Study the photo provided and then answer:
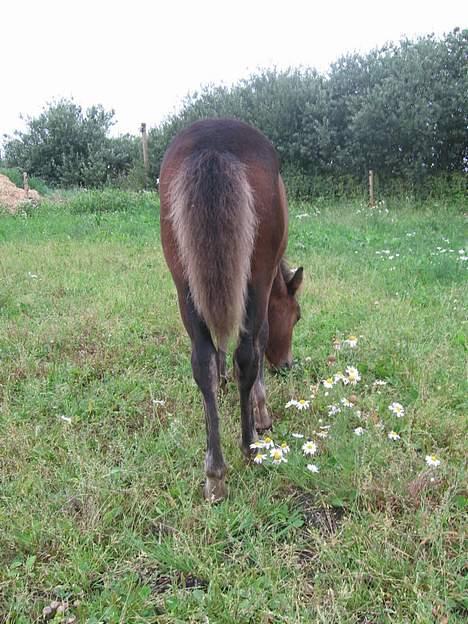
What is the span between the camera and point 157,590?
1969 mm

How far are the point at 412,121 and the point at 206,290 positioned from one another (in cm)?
1249

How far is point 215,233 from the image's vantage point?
7.36 ft

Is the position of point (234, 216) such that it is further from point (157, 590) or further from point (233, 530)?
point (157, 590)

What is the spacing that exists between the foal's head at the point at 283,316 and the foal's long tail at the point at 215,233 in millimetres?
1282

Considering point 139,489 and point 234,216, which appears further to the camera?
point 139,489

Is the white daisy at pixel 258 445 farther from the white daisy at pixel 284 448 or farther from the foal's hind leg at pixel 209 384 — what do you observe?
the foal's hind leg at pixel 209 384

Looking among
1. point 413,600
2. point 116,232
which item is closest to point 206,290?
point 413,600

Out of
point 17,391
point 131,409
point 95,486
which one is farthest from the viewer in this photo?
Result: point 17,391

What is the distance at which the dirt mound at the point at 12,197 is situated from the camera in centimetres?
1220

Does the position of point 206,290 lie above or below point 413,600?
above

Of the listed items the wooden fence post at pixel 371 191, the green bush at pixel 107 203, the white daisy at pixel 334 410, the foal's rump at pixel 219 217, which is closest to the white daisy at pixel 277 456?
the white daisy at pixel 334 410

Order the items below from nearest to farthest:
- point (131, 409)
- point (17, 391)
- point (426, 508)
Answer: point (426, 508) < point (131, 409) < point (17, 391)

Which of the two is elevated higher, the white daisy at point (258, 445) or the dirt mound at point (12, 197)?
the dirt mound at point (12, 197)

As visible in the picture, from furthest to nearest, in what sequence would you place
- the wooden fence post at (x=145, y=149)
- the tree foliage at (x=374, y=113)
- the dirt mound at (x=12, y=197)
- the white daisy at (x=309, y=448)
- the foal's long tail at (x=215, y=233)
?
the wooden fence post at (x=145, y=149) → the tree foliage at (x=374, y=113) → the dirt mound at (x=12, y=197) → the white daisy at (x=309, y=448) → the foal's long tail at (x=215, y=233)
